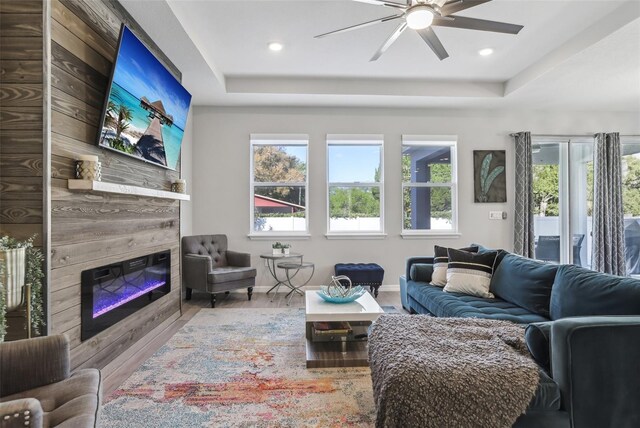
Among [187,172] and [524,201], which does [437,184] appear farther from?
[187,172]

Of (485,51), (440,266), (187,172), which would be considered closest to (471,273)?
(440,266)

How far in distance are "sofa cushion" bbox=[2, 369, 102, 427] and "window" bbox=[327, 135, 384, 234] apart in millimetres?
3887

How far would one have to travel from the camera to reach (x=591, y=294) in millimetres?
1920

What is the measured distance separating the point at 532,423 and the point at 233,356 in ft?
6.73

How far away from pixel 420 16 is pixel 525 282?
2.08 metres

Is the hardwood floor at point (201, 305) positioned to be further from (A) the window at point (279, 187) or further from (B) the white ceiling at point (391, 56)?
(B) the white ceiling at point (391, 56)

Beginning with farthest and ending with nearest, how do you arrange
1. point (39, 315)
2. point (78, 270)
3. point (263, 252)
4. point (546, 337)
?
point (263, 252)
point (78, 270)
point (39, 315)
point (546, 337)

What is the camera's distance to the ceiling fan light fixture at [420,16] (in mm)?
2125

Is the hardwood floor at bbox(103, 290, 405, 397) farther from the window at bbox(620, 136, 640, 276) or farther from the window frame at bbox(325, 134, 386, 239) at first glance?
the window at bbox(620, 136, 640, 276)

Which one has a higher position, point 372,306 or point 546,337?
point 546,337

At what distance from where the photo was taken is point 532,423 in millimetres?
1375

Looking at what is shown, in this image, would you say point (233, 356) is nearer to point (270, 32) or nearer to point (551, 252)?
point (270, 32)

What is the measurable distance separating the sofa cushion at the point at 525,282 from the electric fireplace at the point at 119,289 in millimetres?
3119

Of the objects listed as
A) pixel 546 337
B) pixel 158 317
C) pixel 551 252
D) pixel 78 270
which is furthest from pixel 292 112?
pixel 551 252
